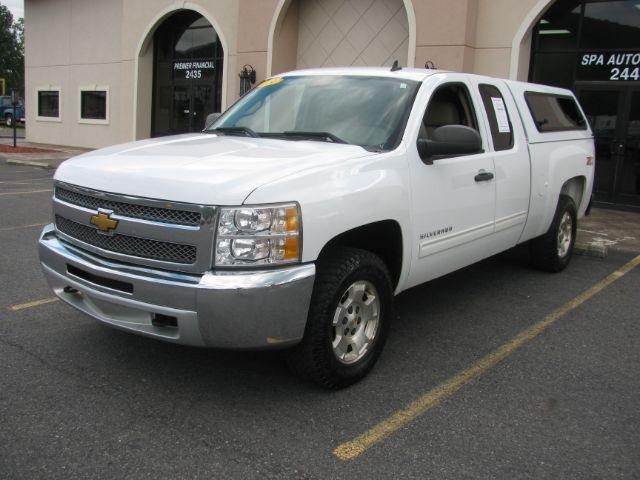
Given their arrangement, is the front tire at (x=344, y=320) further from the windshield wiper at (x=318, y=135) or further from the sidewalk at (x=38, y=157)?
the sidewalk at (x=38, y=157)

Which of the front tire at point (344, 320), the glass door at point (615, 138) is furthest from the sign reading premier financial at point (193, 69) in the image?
the front tire at point (344, 320)

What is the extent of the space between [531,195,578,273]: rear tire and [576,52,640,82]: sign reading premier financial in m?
7.04

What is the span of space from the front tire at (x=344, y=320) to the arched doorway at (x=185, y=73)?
17.4 metres

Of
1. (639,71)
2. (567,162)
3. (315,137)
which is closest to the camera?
(315,137)

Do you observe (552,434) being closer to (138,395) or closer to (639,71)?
(138,395)

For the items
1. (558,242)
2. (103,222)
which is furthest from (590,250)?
(103,222)

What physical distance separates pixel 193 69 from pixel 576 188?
53.4 ft

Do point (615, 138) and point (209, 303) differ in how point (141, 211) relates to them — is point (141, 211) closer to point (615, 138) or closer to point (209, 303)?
point (209, 303)

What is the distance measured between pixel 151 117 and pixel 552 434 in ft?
68.5

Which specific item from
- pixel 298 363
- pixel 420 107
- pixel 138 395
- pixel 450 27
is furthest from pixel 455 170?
pixel 450 27

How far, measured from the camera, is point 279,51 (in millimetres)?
16734

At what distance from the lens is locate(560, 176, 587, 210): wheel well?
709cm

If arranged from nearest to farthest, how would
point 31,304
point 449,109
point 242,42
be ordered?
1. point 449,109
2. point 31,304
3. point 242,42

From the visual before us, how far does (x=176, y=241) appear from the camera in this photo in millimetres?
3291
